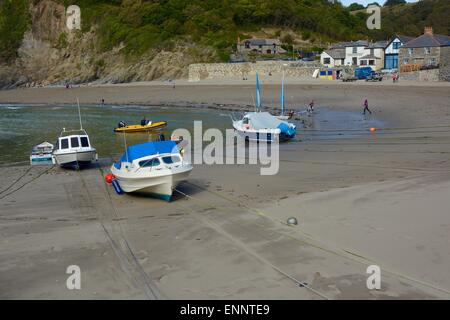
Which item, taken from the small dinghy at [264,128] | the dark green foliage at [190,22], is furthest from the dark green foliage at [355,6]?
the small dinghy at [264,128]

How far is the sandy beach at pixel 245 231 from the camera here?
30.5 feet

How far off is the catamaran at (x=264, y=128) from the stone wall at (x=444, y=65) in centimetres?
2976

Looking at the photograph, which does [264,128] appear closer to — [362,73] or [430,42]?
[362,73]

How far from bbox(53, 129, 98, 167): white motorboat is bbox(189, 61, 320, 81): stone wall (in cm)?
4978

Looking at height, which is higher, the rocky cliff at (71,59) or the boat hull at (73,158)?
the rocky cliff at (71,59)

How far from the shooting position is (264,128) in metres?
30.2

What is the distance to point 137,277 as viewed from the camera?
9859 mm

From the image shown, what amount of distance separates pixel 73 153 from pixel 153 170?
26.8ft

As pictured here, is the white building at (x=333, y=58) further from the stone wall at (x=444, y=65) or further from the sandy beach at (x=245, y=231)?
the sandy beach at (x=245, y=231)

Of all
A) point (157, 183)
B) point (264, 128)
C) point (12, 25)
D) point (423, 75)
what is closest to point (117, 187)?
point (157, 183)

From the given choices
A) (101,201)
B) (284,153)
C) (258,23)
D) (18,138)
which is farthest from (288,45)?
(101,201)

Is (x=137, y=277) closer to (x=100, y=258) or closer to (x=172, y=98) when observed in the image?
(x=100, y=258)

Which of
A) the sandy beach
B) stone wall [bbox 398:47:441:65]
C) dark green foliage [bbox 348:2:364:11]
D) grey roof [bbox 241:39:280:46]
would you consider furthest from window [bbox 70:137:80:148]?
dark green foliage [bbox 348:2:364:11]
